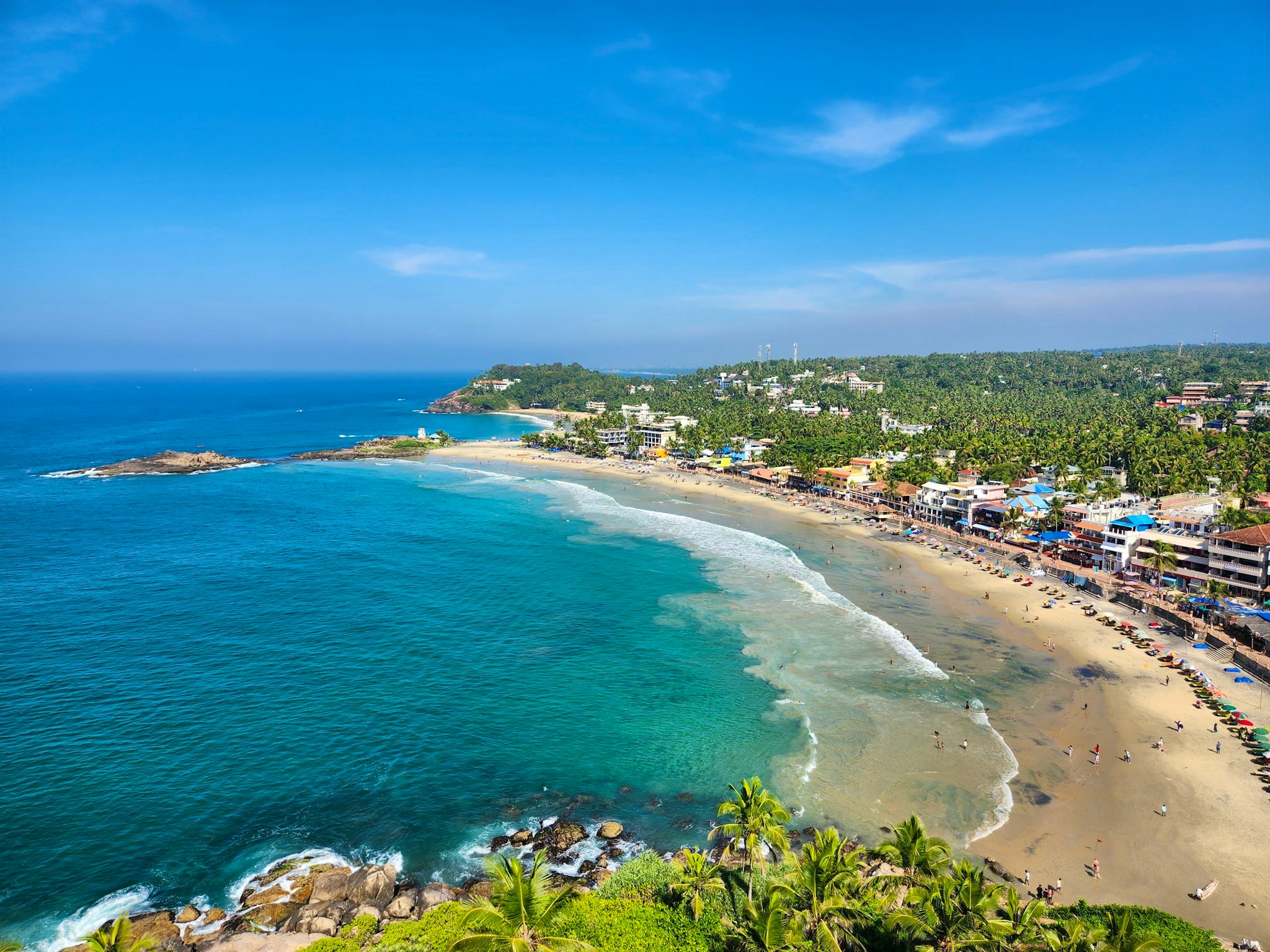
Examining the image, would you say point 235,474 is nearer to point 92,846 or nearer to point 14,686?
point 14,686

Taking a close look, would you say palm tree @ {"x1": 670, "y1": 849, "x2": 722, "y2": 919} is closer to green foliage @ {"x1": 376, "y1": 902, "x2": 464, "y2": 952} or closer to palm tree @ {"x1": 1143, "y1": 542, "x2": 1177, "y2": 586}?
green foliage @ {"x1": 376, "y1": 902, "x2": 464, "y2": 952}

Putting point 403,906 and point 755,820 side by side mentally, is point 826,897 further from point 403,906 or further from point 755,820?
point 403,906

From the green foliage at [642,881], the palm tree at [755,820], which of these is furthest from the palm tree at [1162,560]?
the green foliage at [642,881]

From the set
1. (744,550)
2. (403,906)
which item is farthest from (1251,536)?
(403,906)

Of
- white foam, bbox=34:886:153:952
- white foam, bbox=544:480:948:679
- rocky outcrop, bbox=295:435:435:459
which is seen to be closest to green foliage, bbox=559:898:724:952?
white foam, bbox=34:886:153:952

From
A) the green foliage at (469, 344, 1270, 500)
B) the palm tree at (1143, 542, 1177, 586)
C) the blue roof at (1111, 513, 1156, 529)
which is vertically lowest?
the palm tree at (1143, 542, 1177, 586)
